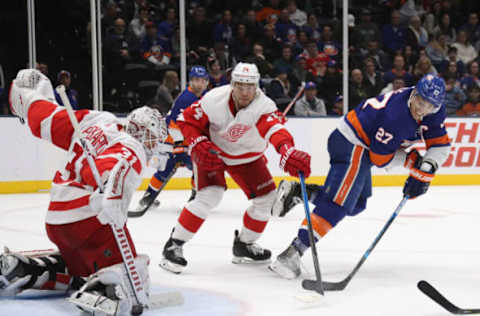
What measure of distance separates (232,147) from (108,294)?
116cm

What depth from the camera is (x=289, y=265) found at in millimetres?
2891

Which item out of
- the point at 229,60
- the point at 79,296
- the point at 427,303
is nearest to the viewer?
the point at 79,296

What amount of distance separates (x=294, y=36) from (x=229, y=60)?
3.06 ft

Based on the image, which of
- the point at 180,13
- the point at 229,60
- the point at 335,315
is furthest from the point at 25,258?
the point at 229,60

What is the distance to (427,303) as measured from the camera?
2441 mm

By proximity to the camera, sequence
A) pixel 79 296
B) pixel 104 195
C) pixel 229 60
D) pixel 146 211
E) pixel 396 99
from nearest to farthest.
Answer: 1. pixel 104 195
2. pixel 79 296
3. pixel 396 99
4. pixel 146 211
5. pixel 229 60

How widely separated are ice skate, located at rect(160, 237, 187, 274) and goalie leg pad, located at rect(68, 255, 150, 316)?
0.76m

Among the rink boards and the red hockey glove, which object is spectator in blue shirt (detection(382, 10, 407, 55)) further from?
the red hockey glove

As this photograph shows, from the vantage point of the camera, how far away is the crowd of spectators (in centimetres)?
674

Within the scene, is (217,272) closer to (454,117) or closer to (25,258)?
(25,258)

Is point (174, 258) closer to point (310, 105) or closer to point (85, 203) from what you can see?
point (85, 203)

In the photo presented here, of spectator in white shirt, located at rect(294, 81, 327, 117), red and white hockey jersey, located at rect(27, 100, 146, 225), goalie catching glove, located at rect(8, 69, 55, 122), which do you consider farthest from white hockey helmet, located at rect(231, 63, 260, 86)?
spectator in white shirt, located at rect(294, 81, 327, 117)

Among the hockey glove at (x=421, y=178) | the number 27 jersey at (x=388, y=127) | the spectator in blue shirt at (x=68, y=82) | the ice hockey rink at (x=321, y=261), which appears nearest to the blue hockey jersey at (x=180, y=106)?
the ice hockey rink at (x=321, y=261)

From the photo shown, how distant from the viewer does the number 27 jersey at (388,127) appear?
280cm
